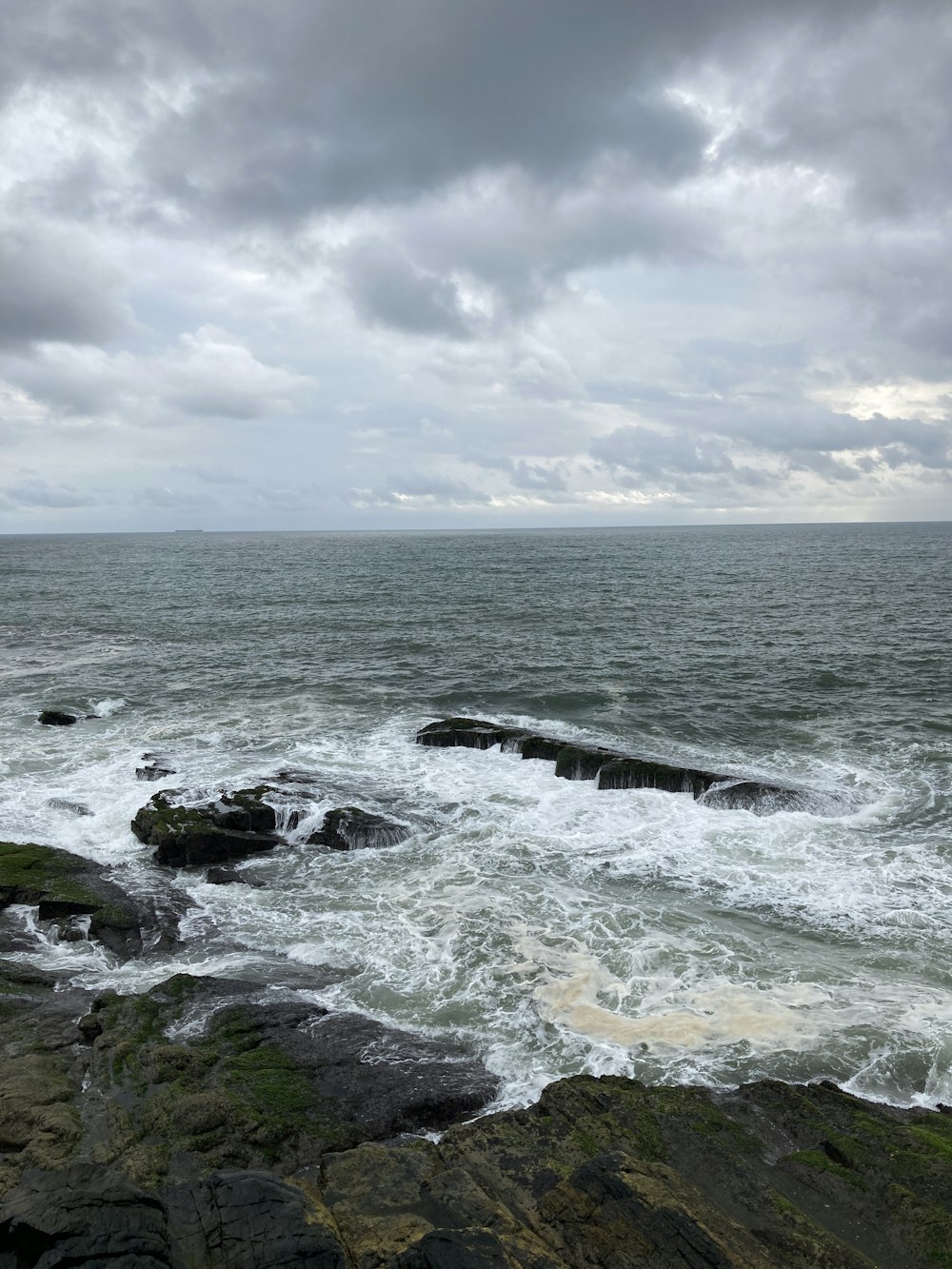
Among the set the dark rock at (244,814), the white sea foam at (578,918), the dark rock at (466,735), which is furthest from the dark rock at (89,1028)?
the dark rock at (466,735)

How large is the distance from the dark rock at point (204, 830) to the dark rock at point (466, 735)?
27.4 ft

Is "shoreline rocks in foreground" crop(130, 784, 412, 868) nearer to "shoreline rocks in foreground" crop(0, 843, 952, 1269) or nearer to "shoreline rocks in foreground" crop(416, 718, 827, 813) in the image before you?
"shoreline rocks in foreground" crop(0, 843, 952, 1269)

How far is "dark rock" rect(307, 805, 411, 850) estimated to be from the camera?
20562 mm

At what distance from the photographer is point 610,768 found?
24.4 metres

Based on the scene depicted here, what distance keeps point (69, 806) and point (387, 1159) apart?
17.7 m

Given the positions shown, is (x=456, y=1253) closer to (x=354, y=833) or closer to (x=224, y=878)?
(x=224, y=878)

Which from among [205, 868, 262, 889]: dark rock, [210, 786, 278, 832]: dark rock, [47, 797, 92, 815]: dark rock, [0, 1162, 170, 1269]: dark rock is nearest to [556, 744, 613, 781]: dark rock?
[210, 786, 278, 832]: dark rock

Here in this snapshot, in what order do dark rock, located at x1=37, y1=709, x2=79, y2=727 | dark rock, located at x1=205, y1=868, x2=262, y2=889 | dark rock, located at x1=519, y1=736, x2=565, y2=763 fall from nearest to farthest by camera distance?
dark rock, located at x1=205, y1=868, x2=262, y2=889, dark rock, located at x1=519, y1=736, x2=565, y2=763, dark rock, located at x1=37, y1=709, x2=79, y2=727

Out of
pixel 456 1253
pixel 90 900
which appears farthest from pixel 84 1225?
pixel 90 900

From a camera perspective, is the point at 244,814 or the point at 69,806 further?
the point at 69,806

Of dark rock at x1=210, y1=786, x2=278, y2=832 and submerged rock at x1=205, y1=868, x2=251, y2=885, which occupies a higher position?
dark rock at x1=210, y1=786, x2=278, y2=832

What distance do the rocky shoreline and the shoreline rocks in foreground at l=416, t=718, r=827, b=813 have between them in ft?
39.9

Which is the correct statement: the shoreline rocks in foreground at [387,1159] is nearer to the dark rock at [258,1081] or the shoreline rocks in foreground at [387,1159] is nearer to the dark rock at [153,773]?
the dark rock at [258,1081]

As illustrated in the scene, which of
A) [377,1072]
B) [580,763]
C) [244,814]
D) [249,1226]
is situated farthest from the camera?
[580,763]
